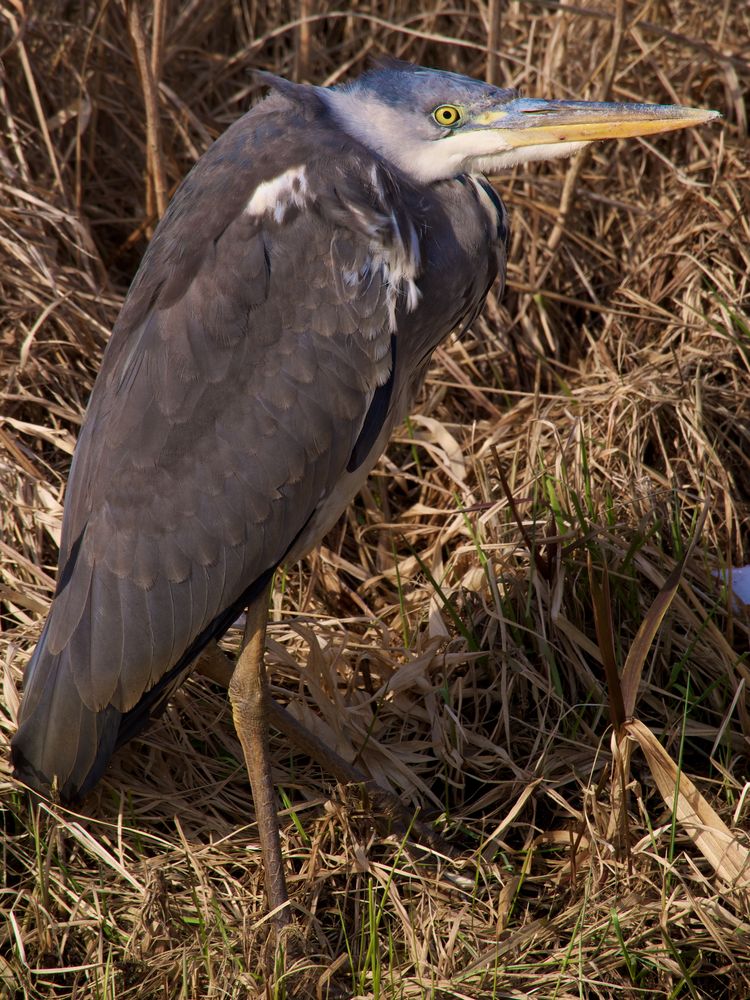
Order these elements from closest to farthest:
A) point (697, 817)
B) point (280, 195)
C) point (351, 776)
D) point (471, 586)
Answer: point (280, 195) < point (697, 817) < point (351, 776) < point (471, 586)

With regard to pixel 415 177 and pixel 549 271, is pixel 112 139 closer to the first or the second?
pixel 549 271

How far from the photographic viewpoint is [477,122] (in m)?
2.87

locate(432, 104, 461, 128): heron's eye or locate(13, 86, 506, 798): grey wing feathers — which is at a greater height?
A: locate(432, 104, 461, 128): heron's eye

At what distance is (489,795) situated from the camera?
3.03 metres

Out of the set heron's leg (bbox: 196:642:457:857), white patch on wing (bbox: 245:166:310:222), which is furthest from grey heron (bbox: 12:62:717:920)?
heron's leg (bbox: 196:642:457:857)

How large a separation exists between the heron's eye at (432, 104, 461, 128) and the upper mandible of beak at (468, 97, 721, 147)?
4cm

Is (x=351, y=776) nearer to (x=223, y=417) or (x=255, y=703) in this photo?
(x=255, y=703)

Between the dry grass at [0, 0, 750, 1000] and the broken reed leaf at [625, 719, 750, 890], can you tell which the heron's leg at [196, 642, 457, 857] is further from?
the broken reed leaf at [625, 719, 750, 890]

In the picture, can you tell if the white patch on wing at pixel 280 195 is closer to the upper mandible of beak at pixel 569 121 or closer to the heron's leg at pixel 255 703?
the upper mandible of beak at pixel 569 121

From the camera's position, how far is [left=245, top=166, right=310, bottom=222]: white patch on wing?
2637 mm

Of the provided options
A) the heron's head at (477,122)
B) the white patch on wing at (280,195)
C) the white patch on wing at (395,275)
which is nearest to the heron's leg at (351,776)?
the white patch on wing at (395,275)

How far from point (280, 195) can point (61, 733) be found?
1336mm

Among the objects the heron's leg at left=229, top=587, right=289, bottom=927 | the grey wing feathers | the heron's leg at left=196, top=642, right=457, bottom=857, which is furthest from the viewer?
the heron's leg at left=196, top=642, right=457, bottom=857

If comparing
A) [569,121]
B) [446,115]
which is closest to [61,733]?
[446,115]
